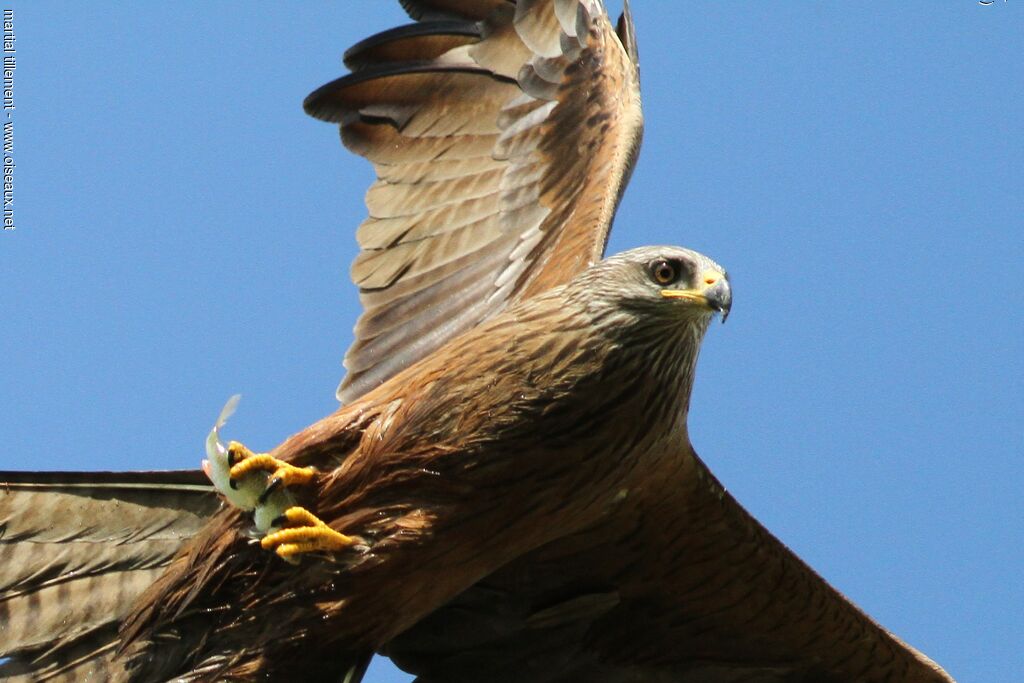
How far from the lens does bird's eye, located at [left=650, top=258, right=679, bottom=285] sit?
7.38 m

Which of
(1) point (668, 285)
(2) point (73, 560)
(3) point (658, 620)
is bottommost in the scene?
(3) point (658, 620)

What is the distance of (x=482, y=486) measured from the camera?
7.56m

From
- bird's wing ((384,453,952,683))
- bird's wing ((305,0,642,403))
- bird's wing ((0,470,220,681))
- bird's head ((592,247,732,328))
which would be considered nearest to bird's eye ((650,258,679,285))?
bird's head ((592,247,732,328))

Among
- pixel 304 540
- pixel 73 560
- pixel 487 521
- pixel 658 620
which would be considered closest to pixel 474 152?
pixel 658 620

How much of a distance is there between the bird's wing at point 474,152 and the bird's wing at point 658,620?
1297 millimetres

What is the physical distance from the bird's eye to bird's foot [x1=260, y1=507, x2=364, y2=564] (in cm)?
161

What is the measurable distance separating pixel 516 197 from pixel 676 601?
7.43 ft

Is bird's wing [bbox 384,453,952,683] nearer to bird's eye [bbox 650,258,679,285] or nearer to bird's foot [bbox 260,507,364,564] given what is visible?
bird's foot [bbox 260,507,364,564]

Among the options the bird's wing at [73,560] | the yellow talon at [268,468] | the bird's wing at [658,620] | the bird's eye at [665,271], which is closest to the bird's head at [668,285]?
the bird's eye at [665,271]

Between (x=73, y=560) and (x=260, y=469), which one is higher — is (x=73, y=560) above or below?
below

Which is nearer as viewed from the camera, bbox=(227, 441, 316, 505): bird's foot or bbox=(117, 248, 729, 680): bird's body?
bbox=(117, 248, 729, 680): bird's body

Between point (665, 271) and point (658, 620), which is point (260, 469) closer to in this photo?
point (665, 271)

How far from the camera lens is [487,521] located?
7.61 metres

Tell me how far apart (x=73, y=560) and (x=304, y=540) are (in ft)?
3.47
